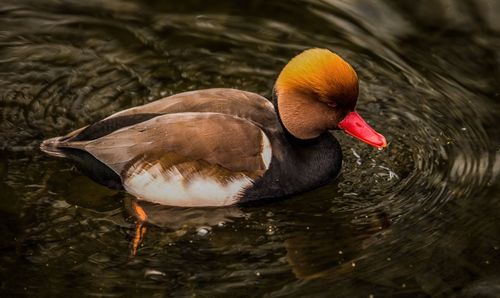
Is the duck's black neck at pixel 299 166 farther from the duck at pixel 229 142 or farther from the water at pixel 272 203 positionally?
the water at pixel 272 203

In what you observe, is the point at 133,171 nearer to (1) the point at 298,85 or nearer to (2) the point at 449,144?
(1) the point at 298,85

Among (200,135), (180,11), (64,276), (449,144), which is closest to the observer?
(64,276)

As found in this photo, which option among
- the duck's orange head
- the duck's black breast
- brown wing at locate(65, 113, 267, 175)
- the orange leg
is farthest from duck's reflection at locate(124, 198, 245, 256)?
the duck's orange head

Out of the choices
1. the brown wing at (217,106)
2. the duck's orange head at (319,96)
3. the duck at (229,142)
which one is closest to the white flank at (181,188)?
the duck at (229,142)

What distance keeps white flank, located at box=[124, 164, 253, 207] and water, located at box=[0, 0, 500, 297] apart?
93mm

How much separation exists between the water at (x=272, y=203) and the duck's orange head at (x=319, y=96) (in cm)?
40

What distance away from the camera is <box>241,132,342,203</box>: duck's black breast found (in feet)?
19.3

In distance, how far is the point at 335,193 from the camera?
606 centimetres

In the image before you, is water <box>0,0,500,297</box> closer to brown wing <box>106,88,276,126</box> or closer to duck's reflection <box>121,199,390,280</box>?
duck's reflection <box>121,199,390,280</box>

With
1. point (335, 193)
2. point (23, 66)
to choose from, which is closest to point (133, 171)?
point (335, 193)

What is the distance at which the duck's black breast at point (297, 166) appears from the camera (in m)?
5.89

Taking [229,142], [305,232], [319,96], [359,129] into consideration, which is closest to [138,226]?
[229,142]

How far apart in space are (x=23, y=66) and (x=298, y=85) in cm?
250

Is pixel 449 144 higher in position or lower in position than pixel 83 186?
higher
